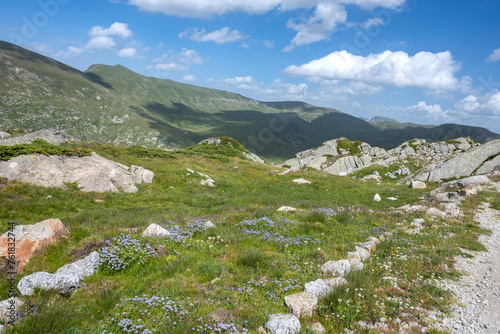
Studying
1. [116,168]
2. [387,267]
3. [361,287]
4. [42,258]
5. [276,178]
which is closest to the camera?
[361,287]

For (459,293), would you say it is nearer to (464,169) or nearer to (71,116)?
(464,169)

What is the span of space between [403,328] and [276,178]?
100 ft

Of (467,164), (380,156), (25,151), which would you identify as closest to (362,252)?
(25,151)

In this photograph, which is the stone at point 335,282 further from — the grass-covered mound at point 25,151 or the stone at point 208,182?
the grass-covered mound at point 25,151

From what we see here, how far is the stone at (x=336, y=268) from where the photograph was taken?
774cm

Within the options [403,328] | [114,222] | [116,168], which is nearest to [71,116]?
[116,168]

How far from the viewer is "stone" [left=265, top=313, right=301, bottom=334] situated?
5.07 meters

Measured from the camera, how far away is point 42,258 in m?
7.77

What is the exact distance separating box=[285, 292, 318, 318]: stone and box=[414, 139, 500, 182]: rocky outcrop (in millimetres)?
44829

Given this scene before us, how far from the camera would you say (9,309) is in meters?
4.77

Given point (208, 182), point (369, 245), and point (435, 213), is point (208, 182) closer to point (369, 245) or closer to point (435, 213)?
point (369, 245)

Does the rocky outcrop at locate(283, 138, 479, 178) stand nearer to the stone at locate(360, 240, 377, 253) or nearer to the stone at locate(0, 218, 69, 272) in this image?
the stone at locate(360, 240, 377, 253)

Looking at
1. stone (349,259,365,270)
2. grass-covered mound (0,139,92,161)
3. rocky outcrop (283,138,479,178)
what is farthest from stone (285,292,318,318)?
rocky outcrop (283,138,479,178)

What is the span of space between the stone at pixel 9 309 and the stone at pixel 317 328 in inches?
240
